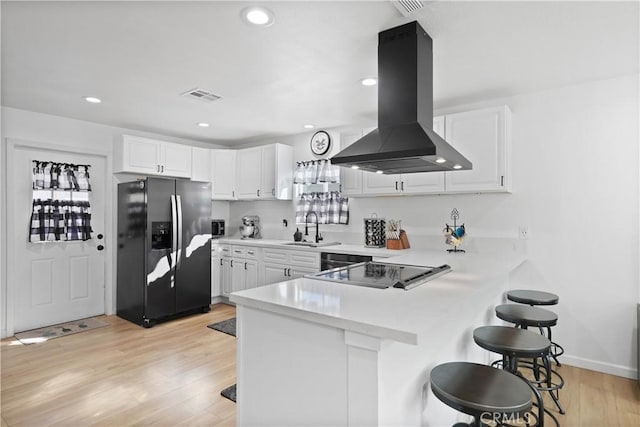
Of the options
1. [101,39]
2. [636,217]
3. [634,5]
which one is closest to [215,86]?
[101,39]

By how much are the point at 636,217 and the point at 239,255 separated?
4187mm

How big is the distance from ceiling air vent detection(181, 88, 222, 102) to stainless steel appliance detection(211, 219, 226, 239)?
2373mm

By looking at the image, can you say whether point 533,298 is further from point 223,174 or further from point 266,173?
point 223,174

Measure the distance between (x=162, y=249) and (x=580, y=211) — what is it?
4296 millimetres

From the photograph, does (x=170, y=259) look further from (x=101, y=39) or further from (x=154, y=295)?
(x=101, y=39)

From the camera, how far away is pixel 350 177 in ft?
13.4

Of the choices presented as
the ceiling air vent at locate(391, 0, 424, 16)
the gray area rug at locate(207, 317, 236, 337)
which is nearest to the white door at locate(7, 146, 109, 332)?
the gray area rug at locate(207, 317, 236, 337)

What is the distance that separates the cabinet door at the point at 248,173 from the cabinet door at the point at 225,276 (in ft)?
3.14

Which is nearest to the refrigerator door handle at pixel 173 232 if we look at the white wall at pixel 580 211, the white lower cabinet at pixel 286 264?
the white lower cabinet at pixel 286 264

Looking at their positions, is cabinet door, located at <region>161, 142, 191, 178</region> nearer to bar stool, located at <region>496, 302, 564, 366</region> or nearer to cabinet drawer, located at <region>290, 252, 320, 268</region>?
cabinet drawer, located at <region>290, 252, 320, 268</region>

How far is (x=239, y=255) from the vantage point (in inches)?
191

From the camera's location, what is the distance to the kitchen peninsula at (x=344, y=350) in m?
1.27

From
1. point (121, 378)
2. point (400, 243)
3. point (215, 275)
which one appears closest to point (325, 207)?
point (400, 243)

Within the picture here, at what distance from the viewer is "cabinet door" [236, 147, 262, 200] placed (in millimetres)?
5070
